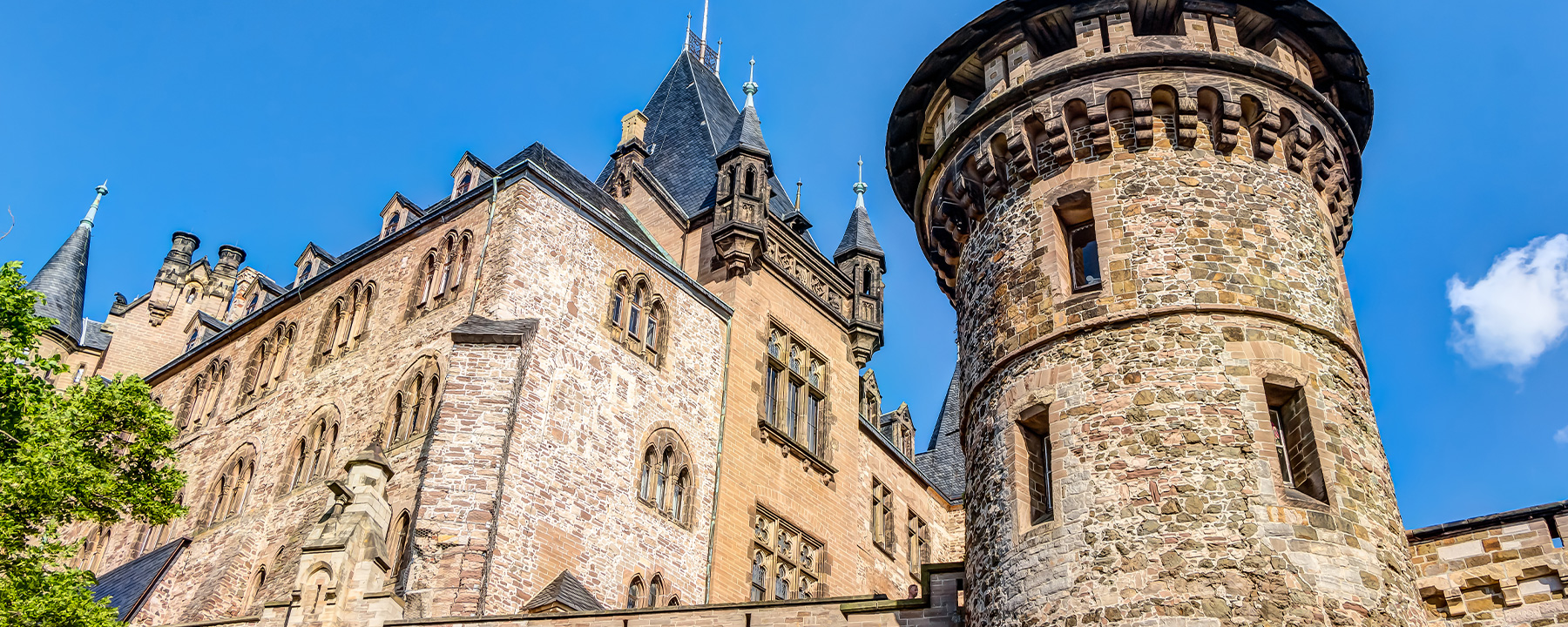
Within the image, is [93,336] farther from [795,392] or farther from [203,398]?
[795,392]

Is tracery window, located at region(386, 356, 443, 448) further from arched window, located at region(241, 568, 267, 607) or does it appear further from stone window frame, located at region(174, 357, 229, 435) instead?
stone window frame, located at region(174, 357, 229, 435)

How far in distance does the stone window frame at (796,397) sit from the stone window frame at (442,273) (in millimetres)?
6421

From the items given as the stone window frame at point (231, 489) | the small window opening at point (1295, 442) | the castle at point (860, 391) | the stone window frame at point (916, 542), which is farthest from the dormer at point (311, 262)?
the small window opening at point (1295, 442)

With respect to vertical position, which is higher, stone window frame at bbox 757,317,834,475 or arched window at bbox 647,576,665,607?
stone window frame at bbox 757,317,834,475

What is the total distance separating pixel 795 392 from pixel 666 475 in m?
5.28

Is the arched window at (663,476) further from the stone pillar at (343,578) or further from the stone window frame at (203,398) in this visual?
the stone window frame at (203,398)

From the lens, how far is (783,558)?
24.0m

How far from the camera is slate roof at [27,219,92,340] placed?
3956 cm

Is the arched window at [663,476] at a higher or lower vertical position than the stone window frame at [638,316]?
lower

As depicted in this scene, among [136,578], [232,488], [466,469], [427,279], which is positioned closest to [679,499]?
[466,469]

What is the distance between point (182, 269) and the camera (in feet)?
137

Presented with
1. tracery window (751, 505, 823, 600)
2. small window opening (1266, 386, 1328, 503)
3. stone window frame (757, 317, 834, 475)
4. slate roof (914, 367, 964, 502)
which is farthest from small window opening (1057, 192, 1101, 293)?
slate roof (914, 367, 964, 502)

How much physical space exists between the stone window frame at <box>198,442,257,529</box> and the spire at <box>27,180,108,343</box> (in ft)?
57.9

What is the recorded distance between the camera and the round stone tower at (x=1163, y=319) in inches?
444
